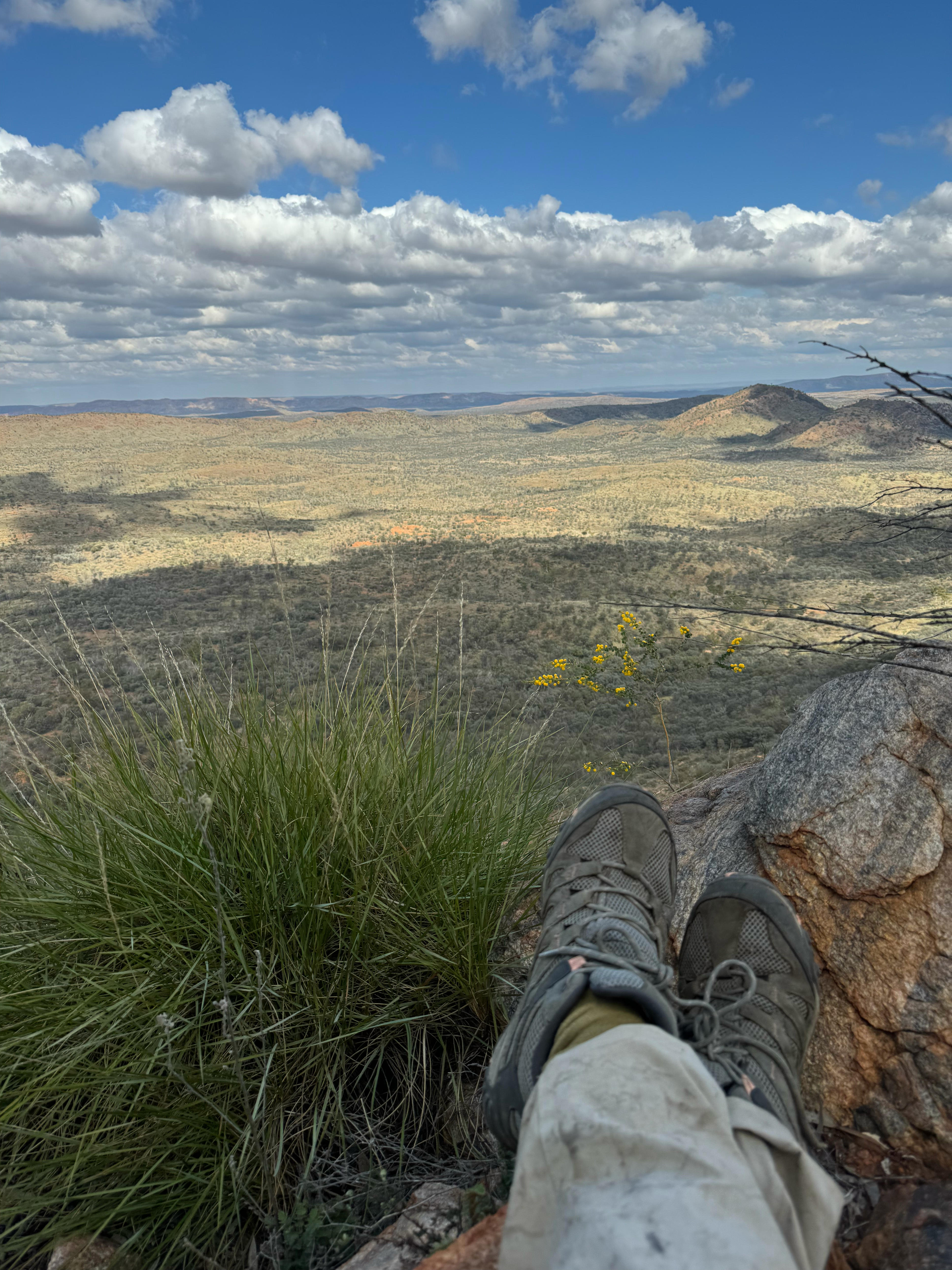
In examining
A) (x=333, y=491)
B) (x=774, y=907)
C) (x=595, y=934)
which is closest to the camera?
(x=595, y=934)

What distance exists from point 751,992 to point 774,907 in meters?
0.25

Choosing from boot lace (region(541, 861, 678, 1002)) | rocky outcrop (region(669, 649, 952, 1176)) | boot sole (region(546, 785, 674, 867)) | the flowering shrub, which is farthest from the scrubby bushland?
the flowering shrub

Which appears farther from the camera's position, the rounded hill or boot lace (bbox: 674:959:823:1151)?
the rounded hill

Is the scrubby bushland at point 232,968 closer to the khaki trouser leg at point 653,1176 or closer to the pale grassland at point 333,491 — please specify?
the khaki trouser leg at point 653,1176

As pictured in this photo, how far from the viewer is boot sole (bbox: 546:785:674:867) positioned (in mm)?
1798

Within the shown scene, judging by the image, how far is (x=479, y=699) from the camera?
10789 mm

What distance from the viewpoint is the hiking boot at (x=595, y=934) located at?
114cm

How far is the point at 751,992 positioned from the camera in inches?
52.6

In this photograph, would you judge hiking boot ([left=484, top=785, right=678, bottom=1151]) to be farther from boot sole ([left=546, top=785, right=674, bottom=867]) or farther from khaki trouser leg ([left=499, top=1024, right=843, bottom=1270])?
khaki trouser leg ([left=499, top=1024, right=843, bottom=1270])

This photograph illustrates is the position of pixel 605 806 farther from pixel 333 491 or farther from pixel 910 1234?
pixel 333 491

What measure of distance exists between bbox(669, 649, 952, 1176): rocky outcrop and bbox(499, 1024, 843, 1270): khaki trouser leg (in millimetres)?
595

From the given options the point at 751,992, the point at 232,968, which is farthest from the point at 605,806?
the point at 232,968

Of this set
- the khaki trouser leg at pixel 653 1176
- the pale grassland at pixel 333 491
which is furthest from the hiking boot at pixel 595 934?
the pale grassland at pixel 333 491

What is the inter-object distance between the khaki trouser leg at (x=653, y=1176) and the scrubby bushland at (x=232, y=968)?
0.46 metres
